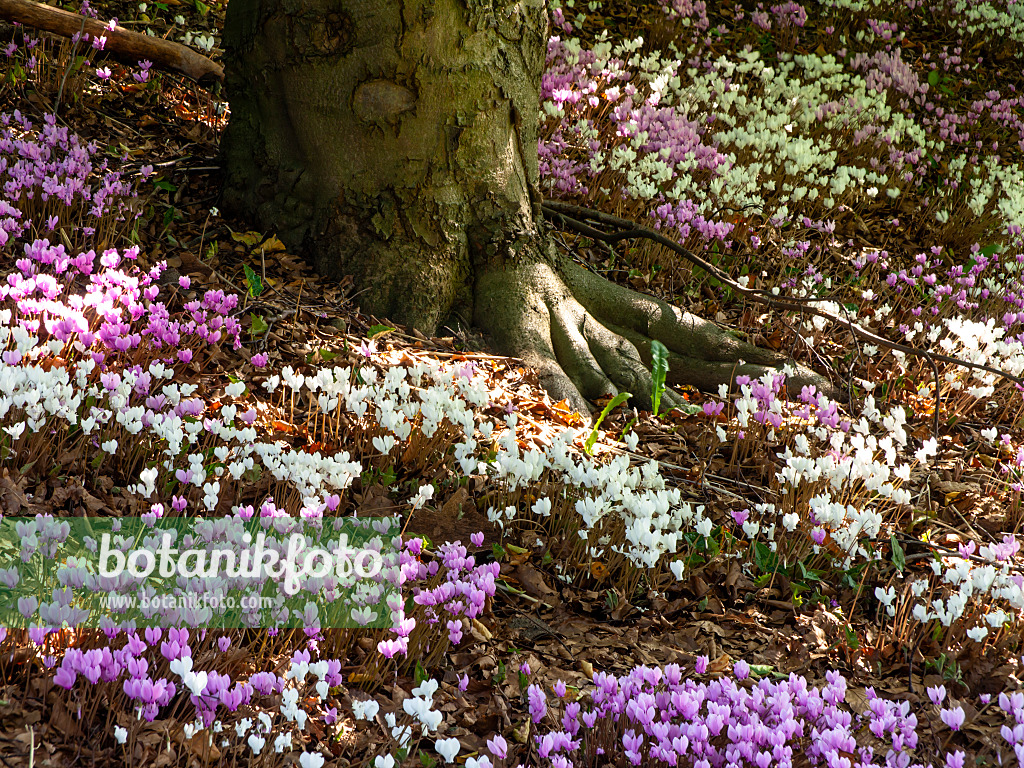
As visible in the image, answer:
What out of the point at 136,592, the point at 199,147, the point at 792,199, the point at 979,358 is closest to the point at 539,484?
the point at 136,592

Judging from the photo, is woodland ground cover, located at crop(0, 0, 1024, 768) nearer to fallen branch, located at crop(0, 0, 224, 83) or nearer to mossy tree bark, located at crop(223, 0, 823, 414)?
fallen branch, located at crop(0, 0, 224, 83)

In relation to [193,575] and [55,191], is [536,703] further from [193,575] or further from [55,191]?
[55,191]

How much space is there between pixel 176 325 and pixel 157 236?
1205 mm

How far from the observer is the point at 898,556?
3201 millimetres

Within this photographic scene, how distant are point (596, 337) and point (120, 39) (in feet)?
12.3

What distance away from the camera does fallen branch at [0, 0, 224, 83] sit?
5.31 meters

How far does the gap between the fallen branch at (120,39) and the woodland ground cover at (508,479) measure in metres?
0.13

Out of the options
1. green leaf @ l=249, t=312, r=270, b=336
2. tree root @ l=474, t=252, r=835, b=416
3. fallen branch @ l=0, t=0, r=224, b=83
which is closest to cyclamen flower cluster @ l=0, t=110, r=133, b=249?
green leaf @ l=249, t=312, r=270, b=336

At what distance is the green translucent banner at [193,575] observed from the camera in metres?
2.12

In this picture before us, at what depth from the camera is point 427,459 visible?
349cm

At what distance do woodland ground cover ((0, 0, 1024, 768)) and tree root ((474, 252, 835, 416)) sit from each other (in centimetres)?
20

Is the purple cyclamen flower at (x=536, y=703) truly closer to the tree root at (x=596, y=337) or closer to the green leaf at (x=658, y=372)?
the tree root at (x=596, y=337)

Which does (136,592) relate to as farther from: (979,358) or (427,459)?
(979,358)


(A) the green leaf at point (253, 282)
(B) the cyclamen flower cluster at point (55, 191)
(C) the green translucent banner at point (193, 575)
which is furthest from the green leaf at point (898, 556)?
(B) the cyclamen flower cluster at point (55, 191)
